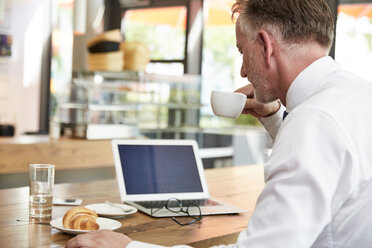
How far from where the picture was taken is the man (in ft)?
3.16

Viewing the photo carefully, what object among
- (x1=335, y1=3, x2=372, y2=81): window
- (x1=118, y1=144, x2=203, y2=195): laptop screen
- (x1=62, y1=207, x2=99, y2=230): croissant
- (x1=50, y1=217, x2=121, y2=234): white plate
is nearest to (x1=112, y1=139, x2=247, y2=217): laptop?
(x1=118, y1=144, x2=203, y2=195): laptop screen

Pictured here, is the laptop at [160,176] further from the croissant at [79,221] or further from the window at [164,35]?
the window at [164,35]

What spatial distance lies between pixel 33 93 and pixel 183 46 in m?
2.19

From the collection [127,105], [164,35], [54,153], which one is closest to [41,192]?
[54,153]

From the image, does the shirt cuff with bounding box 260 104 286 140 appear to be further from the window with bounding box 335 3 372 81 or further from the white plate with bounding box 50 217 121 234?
the window with bounding box 335 3 372 81

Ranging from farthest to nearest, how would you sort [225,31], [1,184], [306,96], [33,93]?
[33,93], [225,31], [1,184], [306,96]

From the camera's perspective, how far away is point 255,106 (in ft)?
6.05

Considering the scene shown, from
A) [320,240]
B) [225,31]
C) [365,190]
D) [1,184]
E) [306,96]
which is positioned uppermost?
[225,31]

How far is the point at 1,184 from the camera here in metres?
3.46

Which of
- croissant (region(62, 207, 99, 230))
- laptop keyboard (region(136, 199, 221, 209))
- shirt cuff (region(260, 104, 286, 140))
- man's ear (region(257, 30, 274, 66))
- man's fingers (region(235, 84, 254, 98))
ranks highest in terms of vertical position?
man's ear (region(257, 30, 274, 66))

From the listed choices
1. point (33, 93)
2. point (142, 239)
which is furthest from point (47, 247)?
point (33, 93)

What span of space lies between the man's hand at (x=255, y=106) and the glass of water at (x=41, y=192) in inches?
29.5

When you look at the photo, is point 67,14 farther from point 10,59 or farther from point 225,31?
point 225,31

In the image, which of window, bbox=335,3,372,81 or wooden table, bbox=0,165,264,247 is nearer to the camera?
wooden table, bbox=0,165,264,247
